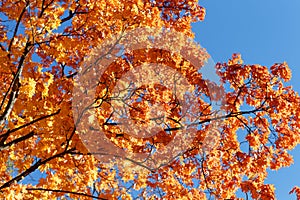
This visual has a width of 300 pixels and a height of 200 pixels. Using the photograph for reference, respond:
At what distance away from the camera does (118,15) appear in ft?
27.2

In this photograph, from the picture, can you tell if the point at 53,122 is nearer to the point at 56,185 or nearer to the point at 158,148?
the point at 56,185

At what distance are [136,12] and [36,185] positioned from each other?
5.28 meters

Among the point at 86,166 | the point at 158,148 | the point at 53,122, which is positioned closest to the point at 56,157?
the point at 86,166

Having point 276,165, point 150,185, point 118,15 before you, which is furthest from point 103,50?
point 276,165

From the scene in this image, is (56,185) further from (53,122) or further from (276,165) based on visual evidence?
(276,165)

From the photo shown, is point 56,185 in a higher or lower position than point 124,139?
lower

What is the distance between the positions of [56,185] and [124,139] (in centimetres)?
219

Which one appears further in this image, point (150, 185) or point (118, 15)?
point (150, 185)

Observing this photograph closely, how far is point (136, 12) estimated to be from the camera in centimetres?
823

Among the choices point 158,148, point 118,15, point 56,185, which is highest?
point 118,15

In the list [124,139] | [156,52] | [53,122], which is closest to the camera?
[53,122]

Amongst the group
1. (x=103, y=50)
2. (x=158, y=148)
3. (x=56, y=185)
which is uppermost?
(x=103, y=50)

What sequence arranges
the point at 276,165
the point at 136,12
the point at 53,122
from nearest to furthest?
the point at 53,122 < the point at 136,12 < the point at 276,165

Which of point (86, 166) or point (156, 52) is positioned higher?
point (156, 52)
